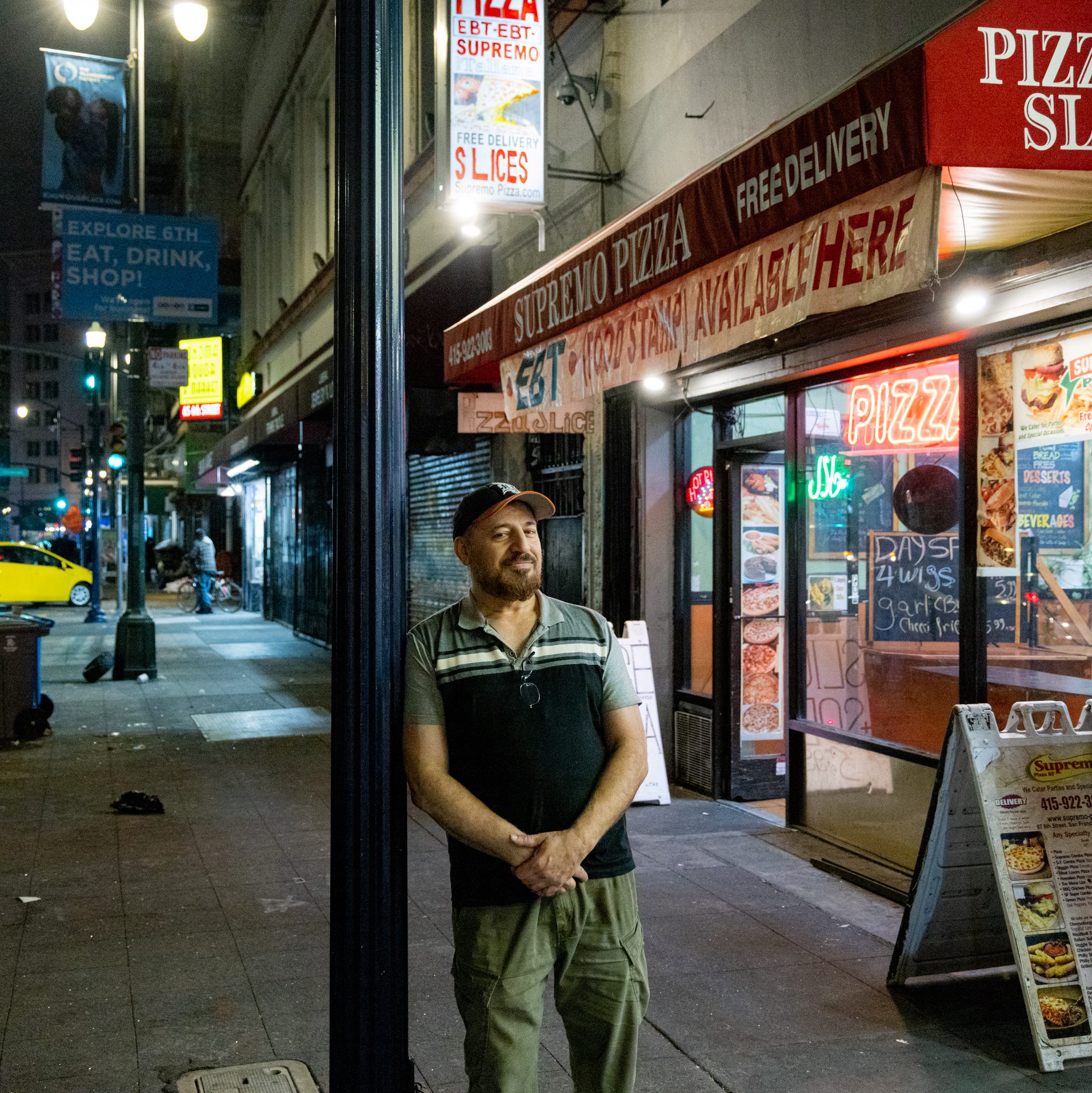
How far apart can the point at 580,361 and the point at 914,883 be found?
4308 millimetres

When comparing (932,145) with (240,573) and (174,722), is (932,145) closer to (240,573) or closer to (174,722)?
(174,722)

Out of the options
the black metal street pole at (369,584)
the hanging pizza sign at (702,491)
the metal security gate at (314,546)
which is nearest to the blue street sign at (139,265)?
the metal security gate at (314,546)

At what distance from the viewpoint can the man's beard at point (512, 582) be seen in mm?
3104

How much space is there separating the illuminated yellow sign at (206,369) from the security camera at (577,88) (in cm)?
1948

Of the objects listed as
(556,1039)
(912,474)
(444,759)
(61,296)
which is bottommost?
(556,1039)

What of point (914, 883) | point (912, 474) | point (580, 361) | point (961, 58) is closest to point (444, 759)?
point (914, 883)

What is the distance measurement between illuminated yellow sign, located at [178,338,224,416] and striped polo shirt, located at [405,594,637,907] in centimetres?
2625

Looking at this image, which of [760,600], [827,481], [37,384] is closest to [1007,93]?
[827,481]

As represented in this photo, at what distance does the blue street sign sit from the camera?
1332 centimetres

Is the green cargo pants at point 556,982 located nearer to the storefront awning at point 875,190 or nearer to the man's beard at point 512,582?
the man's beard at point 512,582

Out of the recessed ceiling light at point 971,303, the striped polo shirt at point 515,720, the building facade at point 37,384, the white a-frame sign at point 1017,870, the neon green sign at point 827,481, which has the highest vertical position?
the building facade at point 37,384

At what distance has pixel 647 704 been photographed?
8.34 m

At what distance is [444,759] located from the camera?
3.02m

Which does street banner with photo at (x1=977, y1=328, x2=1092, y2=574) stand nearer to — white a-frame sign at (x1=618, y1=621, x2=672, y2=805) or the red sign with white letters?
the red sign with white letters
